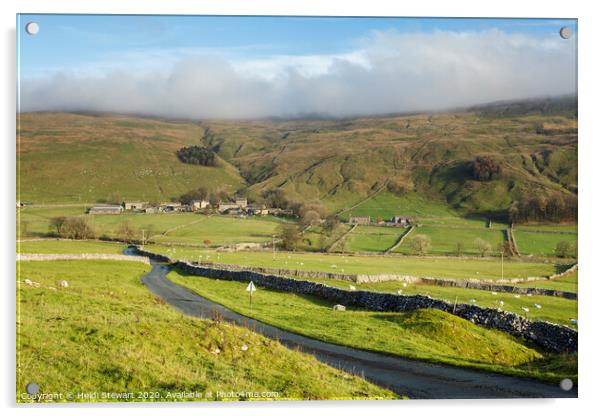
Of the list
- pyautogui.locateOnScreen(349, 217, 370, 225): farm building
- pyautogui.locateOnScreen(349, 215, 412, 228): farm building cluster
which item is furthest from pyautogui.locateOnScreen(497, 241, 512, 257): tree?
pyautogui.locateOnScreen(349, 217, 370, 225): farm building

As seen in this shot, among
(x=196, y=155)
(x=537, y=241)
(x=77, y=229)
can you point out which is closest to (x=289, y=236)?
(x=196, y=155)

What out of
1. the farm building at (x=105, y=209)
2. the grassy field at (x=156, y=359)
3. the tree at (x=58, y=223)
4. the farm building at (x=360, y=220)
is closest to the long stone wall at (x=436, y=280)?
the farm building at (x=105, y=209)

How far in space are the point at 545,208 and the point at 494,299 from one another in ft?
13.2

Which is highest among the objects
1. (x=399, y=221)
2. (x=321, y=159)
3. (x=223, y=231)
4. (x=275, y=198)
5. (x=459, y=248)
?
(x=321, y=159)

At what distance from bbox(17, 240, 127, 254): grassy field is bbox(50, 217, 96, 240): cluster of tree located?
25 cm

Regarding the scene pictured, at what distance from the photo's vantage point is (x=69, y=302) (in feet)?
45.0

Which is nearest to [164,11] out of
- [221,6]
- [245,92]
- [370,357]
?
[221,6]

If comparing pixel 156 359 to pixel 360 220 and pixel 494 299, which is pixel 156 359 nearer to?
pixel 494 299

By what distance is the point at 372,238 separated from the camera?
31.8 m

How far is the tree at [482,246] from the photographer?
2753 centimetres

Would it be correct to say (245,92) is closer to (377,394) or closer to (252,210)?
(377,394)

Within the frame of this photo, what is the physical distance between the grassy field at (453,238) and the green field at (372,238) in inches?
29.8

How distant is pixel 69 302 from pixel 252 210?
501 inches
